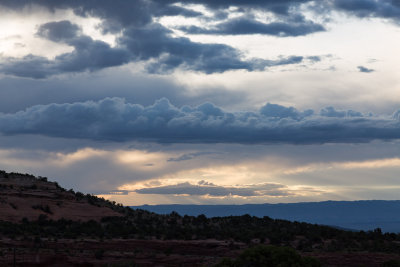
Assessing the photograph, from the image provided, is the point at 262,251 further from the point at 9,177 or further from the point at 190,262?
the point at 9,177

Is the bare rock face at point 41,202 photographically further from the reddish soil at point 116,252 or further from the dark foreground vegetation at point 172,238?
the reddish soil at point 116,252

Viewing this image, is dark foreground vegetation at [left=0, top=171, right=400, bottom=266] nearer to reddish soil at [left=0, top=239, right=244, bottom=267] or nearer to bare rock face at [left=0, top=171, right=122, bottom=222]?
reddish soil at [left=0, top=239, right=244, bottom=267]

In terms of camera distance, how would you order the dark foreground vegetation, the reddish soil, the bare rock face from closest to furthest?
the reddish soil
the dark foreground vegetation
the bare rock face

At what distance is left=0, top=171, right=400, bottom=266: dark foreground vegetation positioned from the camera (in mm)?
67375

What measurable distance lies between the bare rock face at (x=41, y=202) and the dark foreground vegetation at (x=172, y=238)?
0.77 metres

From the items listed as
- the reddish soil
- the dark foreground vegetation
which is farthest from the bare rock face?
the reddish soil

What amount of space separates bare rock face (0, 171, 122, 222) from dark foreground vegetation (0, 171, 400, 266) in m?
0.77

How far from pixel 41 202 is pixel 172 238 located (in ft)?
76.5

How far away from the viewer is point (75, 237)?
254 feet

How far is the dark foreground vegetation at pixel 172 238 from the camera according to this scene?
67.4 m

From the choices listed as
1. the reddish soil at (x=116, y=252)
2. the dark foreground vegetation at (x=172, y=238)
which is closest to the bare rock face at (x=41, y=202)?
the dark foreground vegetation at (x=172, y=238)

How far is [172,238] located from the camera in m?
81.3

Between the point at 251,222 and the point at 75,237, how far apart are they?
3388 centimetres

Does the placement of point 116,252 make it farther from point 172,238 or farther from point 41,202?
point 41,202
